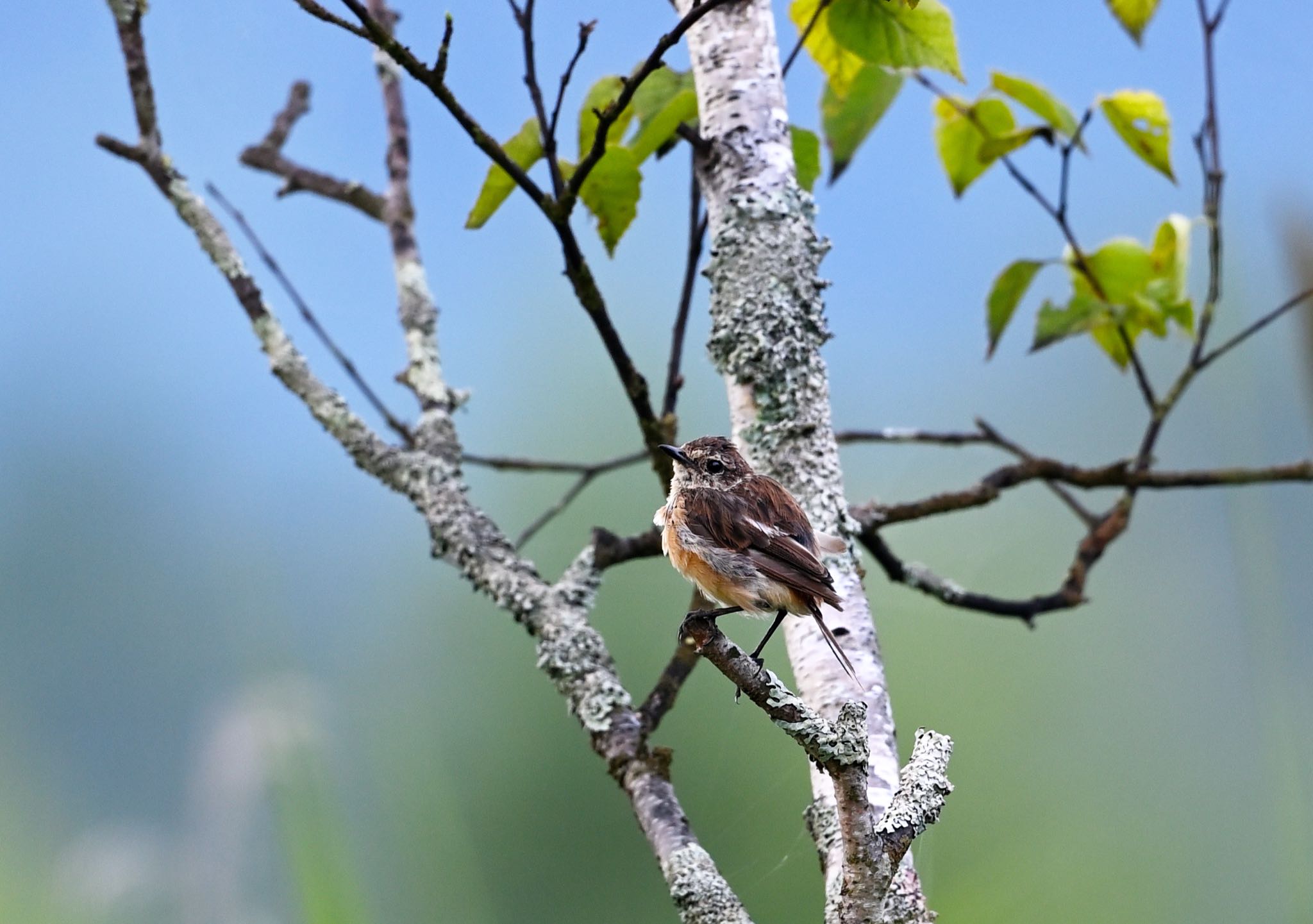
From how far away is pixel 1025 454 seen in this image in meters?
2.04

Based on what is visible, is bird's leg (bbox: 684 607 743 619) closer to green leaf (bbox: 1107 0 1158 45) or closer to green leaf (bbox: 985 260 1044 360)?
green leaf (bbox: 985 260 1044 360)

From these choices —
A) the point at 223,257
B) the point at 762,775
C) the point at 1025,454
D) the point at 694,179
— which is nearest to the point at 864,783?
the point at 694,179

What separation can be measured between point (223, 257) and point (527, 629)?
3.11 ft

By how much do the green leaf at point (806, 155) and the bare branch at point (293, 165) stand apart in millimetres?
1081

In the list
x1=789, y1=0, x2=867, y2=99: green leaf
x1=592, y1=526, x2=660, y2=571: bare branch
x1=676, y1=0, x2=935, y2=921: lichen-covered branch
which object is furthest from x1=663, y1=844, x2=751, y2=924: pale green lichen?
x1=789, y1=0, x2=867, y2=99: green leaf

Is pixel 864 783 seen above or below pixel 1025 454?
below

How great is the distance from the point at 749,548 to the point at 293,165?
165 cm

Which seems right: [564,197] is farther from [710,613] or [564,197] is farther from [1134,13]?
[1134,13]

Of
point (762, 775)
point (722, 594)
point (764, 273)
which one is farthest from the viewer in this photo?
point (762, 775)

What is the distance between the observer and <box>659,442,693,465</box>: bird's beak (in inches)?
58.8

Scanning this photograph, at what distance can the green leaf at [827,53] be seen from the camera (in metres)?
1.68

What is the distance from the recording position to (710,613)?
116 cm

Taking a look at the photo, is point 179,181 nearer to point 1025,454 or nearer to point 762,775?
point 1025,454

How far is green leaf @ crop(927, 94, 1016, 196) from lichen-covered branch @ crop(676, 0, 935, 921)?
20.1 inches
